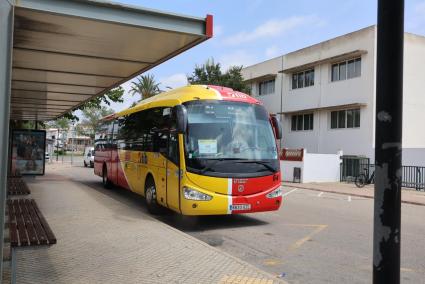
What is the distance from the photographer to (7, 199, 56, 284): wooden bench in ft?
16.4

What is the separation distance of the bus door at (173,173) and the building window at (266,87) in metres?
27.5

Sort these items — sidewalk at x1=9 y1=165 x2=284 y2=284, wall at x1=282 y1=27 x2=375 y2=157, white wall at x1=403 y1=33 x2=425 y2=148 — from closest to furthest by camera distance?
1. sidewalk at x1=9 y1=165 x2=284 y2=284
2. wall at x1=282 y1=27 x2=375 y2=157
3. white wall at x1=403 y1=33 x2=425 y2=148

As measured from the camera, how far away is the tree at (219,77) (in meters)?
38.2

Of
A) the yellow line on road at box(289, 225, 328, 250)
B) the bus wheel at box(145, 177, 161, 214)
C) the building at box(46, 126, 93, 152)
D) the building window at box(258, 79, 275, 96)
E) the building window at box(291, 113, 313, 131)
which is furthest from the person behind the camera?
the building at box(46, 126, 93, 152)

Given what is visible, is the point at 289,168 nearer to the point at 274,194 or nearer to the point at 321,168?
the point at 321,168

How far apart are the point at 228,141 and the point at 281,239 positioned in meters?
2.29

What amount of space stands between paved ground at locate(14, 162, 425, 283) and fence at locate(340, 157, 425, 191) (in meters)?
9.53

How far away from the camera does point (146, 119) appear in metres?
12.8

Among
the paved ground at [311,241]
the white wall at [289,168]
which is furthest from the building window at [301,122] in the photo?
the paved ground at [311,241]

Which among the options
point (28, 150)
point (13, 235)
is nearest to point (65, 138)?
point (28, 150)

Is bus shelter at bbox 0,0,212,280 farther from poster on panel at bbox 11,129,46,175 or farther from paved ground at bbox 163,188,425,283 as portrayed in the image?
poster on panel at bbox 11,129,46,175

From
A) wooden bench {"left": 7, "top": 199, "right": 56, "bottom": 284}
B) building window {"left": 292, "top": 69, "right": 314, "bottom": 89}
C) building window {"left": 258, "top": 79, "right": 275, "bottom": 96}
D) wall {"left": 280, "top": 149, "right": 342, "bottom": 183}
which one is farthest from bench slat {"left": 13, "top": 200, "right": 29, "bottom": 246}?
building window {"left": 258, "top": 79, "right": 275, "bottom": 96}

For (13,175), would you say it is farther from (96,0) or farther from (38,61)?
(96,0)

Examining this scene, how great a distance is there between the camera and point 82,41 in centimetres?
615
